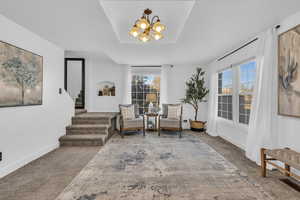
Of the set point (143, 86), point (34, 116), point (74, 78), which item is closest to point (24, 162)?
point (34, 116)

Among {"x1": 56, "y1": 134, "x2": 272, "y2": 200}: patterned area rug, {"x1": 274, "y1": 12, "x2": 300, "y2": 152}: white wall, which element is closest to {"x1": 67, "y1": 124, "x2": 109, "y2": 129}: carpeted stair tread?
{"x1": 56, "y1": 134, "x2": 272, "y2": 200}: patterned area rug

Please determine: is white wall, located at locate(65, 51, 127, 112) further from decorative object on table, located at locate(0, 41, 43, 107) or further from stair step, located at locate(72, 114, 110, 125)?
decorative object on table, located at locate(0, 41, 43, 107)

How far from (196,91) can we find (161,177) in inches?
142

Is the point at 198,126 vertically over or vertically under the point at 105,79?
Result: under

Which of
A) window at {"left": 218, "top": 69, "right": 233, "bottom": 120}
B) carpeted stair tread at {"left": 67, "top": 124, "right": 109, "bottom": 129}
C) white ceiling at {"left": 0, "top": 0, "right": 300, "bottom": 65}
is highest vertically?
white ceiling at {"left": 0, "top": 0, "right": 300, "bottom": 65}

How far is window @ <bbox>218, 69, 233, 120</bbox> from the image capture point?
416 centimetres

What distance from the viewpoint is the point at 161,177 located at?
2.21 metres

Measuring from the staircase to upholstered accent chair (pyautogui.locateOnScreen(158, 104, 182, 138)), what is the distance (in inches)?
64.1

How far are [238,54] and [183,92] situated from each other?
2410 mm

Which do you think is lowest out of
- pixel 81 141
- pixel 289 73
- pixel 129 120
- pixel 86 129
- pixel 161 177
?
pixel 161 177

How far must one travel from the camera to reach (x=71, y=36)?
9.92ft

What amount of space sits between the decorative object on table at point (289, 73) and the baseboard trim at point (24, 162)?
4294 millimetres

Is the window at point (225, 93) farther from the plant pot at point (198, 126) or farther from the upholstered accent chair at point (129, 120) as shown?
the upholstered accent chair at point (129, 120)

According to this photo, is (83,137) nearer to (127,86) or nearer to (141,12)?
(127,86)
